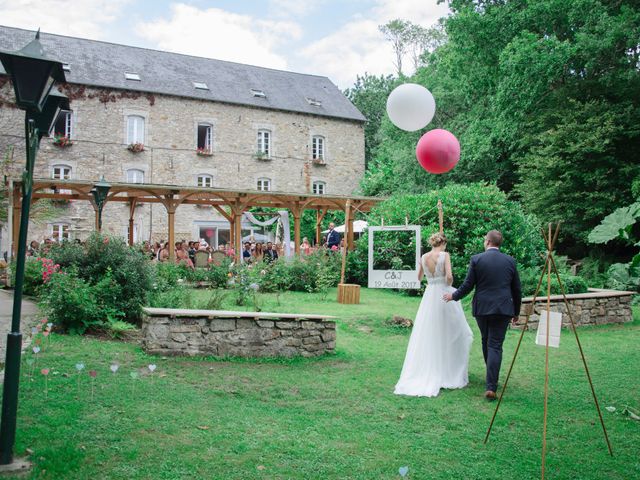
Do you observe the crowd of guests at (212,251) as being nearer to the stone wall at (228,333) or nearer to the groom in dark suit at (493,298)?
the stone wall at (228,333)

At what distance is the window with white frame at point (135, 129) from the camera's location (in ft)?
75.6

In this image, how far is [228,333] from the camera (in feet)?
20.3

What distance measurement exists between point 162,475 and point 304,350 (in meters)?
3.38

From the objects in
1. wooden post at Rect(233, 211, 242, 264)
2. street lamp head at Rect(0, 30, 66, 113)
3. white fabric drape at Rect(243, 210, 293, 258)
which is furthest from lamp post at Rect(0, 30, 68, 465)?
wooden post at Rect(233, 211, 242, 264)

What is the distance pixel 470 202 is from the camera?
43.3 feet

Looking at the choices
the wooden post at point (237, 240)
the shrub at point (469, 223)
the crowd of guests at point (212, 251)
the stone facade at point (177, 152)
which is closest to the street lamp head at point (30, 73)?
the shrub at point (469, 223)

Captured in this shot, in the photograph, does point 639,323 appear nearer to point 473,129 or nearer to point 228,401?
point 228,401

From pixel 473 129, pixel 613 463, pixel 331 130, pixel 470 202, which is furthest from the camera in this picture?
pixel 331 130

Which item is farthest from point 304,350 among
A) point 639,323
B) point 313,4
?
point 639,323

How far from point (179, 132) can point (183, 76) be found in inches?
114

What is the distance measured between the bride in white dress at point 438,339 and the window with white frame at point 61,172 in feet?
64.9

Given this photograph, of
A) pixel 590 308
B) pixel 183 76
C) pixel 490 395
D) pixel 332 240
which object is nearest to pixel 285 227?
pixel 332 240

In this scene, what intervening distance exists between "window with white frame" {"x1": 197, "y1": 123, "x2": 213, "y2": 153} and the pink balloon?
60.4ft

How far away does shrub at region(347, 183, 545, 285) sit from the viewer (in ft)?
42.3
